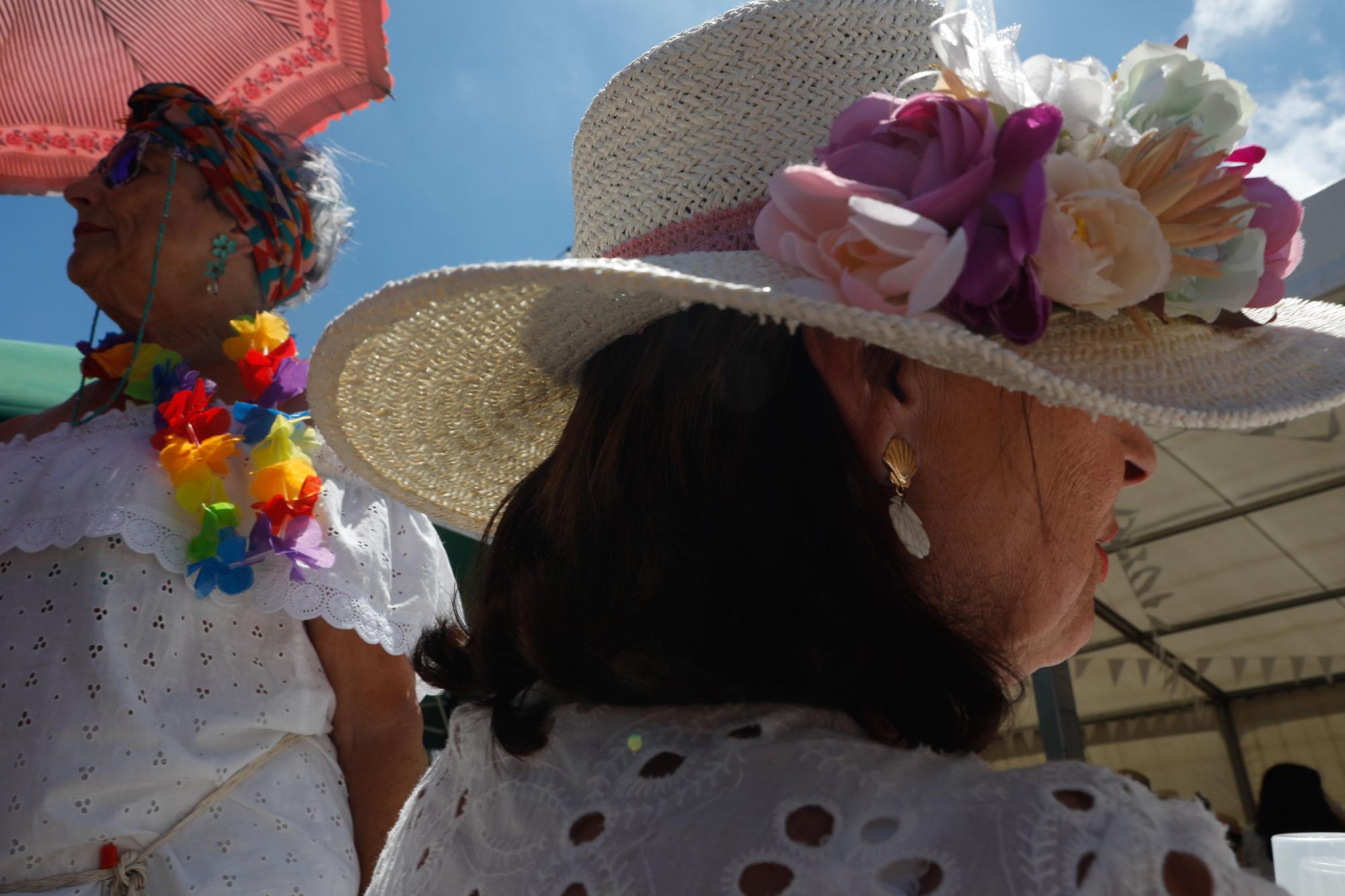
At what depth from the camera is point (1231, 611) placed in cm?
453

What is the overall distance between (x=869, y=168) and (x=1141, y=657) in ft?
16.1

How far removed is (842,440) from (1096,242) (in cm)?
28

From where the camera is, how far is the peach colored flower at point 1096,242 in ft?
2.85

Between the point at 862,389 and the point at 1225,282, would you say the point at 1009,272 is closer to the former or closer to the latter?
the point at 862,389

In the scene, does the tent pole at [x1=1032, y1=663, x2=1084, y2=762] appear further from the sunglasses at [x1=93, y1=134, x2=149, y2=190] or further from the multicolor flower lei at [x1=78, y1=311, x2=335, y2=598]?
the sunglasses at [x1=93, y1=134, x2=149, y2=190]

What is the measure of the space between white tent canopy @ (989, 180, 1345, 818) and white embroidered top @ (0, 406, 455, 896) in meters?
2.87

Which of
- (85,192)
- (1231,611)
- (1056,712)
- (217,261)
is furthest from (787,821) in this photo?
(1231,611)

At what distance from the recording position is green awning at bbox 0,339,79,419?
304 centimetres

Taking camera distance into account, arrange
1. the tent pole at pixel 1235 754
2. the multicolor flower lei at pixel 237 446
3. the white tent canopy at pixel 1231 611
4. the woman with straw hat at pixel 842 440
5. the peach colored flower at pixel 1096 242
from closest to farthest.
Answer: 1. the woman with straw hat at pixel 842 440
2. the peach colored flower at pixel 1096 242
3. the multicolor flower lei at pixel 237 446
4. the white tent canopy at pixel 1231 611
5. the tent pole at pixel 1235 754

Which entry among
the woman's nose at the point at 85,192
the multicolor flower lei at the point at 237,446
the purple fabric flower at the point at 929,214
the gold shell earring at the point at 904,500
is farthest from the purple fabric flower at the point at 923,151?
the woman's nose at the point at 85,192

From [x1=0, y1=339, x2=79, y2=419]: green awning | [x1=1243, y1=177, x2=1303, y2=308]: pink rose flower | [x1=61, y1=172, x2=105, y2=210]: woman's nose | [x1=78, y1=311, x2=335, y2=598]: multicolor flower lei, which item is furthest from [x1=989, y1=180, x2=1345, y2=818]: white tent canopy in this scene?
[x1=0, y1=339, x2=79, y2=419]: green awning

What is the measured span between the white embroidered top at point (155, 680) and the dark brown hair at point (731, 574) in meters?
0.91

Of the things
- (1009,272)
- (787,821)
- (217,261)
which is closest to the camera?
(787,821)

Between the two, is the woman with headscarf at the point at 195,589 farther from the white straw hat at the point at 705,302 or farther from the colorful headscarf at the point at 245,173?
the white straw hat at the point at 705,302
